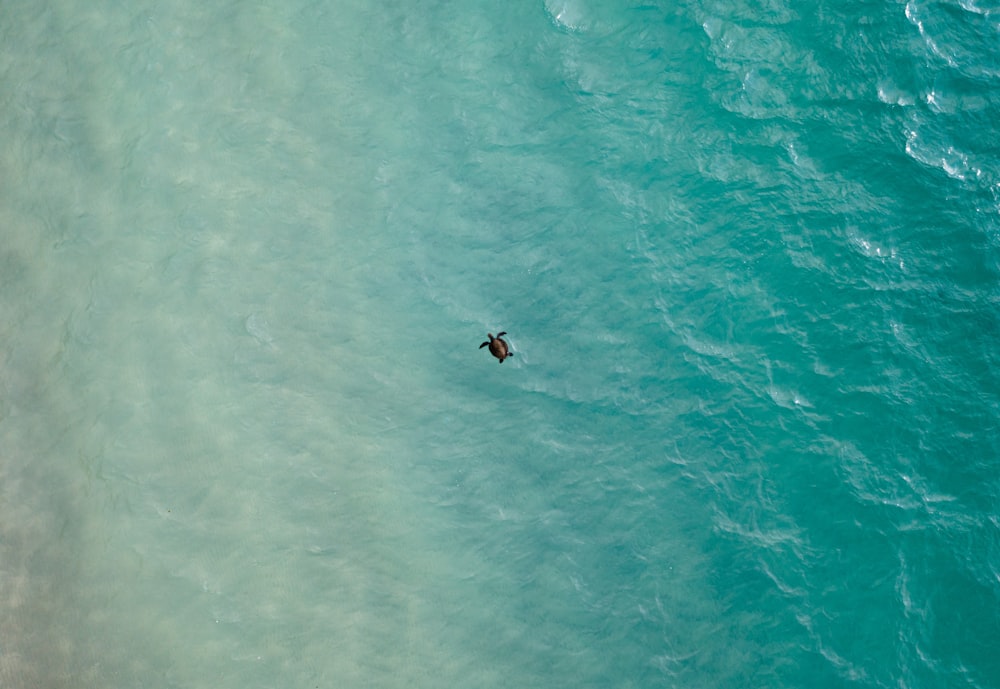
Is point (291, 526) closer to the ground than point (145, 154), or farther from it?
closer to the ground

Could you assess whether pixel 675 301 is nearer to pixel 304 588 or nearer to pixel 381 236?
pixel 381 236

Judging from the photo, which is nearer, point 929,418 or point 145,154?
Answer: point 929,418

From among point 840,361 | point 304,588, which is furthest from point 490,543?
point 840,361

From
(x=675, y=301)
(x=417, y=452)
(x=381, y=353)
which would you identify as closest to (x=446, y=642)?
(x=417, y=452)

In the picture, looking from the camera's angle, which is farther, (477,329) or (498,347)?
(477,329)

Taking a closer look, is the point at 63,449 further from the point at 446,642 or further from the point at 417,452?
the point at 446,642

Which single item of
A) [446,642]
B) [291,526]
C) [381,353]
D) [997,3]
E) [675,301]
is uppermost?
[997,3]
